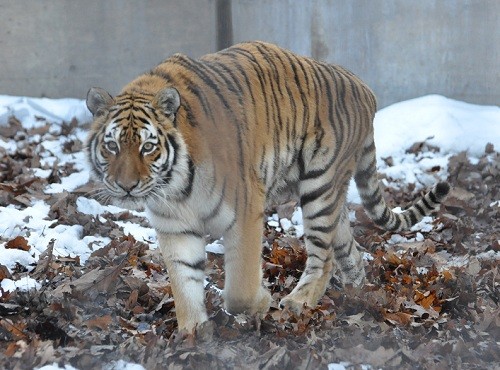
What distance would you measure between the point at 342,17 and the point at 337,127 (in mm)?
5237

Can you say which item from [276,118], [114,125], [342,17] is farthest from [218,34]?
[114,125]

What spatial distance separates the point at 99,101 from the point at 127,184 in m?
0.51

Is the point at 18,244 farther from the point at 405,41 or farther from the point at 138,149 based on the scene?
the point at 405,41

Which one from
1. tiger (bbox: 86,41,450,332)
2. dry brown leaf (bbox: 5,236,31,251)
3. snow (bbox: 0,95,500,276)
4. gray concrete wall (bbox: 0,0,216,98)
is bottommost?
snow (bbox: 0,95,500,276)

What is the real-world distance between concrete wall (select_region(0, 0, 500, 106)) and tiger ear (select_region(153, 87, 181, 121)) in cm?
618

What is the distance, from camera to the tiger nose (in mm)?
4168

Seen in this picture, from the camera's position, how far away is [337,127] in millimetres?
5340

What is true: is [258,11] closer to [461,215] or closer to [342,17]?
[342,17]

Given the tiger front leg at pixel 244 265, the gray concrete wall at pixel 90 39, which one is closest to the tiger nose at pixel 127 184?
the tiger front leg at pixel 244 265

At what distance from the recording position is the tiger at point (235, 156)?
4.32 metres

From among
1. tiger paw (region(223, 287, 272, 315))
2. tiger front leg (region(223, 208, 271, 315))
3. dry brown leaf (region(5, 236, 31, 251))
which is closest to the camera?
tiger front leg (region(223, 208, 271, 315))

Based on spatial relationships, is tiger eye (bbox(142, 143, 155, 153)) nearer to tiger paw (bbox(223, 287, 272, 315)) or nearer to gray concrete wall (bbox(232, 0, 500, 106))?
tiger paw (bbox(223, 287, 272, 315))

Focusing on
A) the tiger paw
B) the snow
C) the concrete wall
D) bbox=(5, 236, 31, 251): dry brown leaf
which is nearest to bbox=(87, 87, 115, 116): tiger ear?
the tiger paw

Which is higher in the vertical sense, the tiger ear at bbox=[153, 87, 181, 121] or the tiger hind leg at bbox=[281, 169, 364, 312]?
Result: the tiger ear at bbox=[153, 87, 181, 121]
